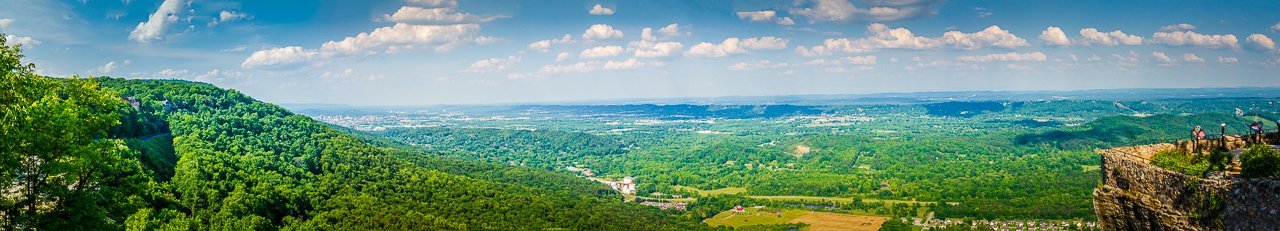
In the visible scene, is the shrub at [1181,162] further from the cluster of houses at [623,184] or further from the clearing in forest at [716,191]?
the cluster of houses at [623,184]

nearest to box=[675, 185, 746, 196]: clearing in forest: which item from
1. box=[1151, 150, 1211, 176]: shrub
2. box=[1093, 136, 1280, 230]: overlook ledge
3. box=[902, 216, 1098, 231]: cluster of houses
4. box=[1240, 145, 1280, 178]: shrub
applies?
box=[902, 216, 1098, 231]: cluster of houses

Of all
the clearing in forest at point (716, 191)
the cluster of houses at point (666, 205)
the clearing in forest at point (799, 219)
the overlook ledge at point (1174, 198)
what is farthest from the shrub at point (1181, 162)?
the clearing in forest at point (716, 191)

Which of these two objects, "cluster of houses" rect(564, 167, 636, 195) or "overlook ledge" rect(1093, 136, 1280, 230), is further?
"cluster of houses" rect(564, 167, 636, 195)

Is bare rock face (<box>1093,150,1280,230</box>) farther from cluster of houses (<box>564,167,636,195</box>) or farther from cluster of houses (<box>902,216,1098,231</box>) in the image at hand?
cluster of houses (<box>564,167,636,195</box>)

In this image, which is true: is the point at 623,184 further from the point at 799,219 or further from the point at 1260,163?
the point at 1260,163

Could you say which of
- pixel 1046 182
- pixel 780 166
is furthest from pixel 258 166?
pixel 780 166

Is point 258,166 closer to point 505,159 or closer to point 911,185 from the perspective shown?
point 911,185
